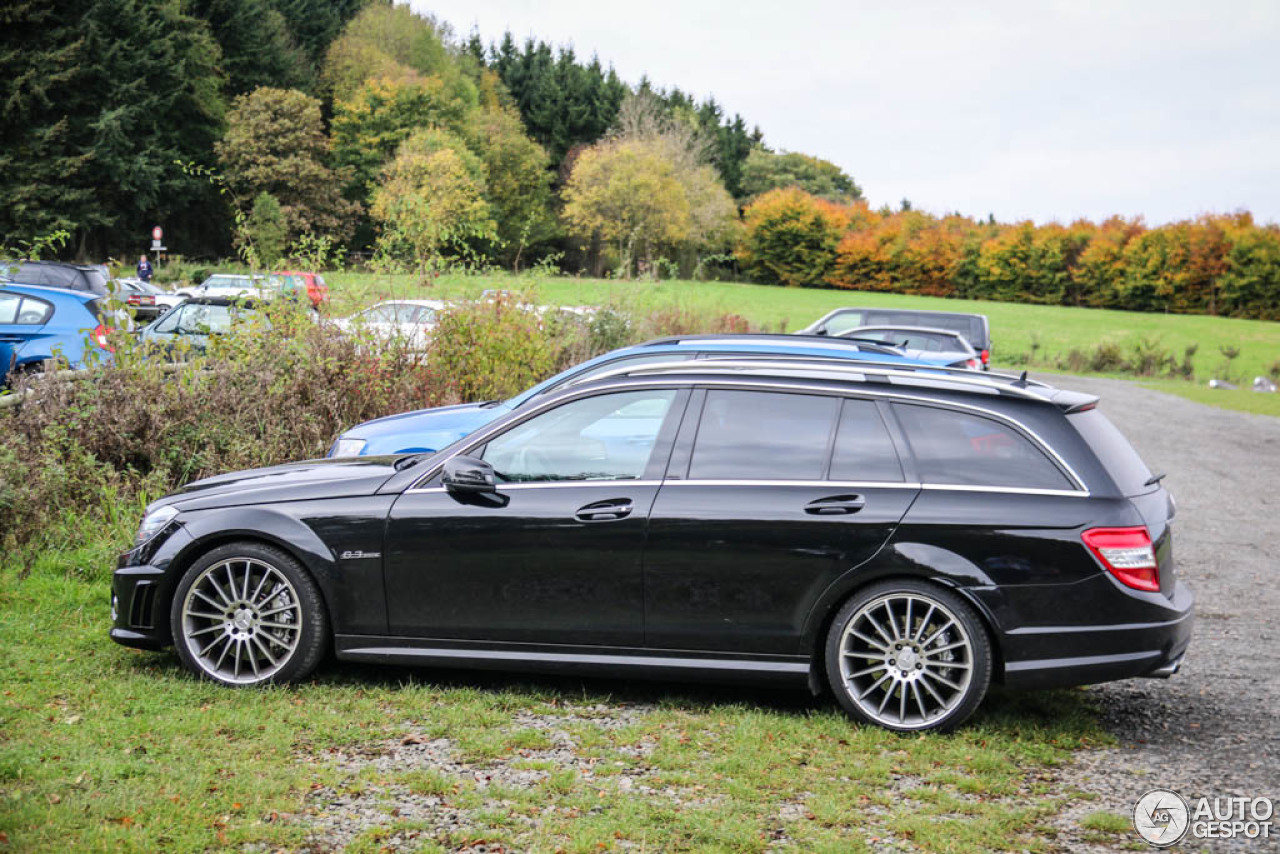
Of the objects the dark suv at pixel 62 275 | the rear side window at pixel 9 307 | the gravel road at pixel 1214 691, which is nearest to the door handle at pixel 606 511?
the gravel road at pixel 1214 691

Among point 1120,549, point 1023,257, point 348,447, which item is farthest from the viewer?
point 1023,257

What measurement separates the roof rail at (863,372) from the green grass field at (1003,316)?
20.1 ft

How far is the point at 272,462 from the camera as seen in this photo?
362 inches

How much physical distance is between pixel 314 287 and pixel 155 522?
19.0 ft

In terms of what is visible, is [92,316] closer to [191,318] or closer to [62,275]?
[191,318]

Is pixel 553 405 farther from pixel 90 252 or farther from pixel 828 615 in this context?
pixel 90 252

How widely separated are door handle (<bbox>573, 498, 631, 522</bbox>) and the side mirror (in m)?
0.47

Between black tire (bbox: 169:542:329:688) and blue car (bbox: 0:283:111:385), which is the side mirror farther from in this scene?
blue car (bbox: 0:283:111:385)

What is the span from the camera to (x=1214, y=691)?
607 cm

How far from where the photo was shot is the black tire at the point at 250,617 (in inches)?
219

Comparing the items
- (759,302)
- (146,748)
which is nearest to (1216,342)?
(759,302)

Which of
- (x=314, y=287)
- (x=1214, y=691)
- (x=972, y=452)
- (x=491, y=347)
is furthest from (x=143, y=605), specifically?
(x=491, y=347)

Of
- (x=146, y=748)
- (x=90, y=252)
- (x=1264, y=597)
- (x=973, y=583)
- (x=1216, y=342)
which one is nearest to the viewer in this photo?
(x=146, y=748)

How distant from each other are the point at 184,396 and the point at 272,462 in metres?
0.91
